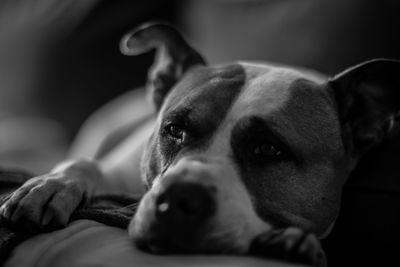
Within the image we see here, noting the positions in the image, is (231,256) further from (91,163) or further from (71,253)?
(91,163)

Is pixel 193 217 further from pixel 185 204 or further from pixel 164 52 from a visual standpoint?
pixel 164 52

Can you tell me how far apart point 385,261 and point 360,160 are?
15.7 inches

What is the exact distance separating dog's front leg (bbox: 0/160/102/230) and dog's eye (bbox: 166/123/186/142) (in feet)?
1.10

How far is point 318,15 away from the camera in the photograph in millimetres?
2615

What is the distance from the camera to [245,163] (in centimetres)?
152

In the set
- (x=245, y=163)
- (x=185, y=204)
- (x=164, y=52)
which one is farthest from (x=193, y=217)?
(x=164, y=52)

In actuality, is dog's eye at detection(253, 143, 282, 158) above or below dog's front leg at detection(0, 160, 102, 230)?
below

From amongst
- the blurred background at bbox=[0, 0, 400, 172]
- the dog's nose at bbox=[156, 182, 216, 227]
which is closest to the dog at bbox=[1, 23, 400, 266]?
the dog's nose at bbox=[156, 182, 216, 227]

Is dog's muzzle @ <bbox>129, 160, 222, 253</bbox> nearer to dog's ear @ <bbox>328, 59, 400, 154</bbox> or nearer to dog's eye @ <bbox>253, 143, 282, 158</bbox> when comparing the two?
dog's eye @ <bbox>253, 143, 282, 158</bbox>

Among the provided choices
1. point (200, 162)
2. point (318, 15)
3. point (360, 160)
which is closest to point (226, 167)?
point (200, 162)

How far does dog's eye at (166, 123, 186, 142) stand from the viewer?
1.63 meters

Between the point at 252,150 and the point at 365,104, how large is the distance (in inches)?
21.4

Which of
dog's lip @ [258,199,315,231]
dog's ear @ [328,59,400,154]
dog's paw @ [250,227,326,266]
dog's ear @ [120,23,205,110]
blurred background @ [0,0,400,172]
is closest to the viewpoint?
dog's paw @ [250,227,326,266]

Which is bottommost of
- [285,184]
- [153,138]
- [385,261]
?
[385,261]
